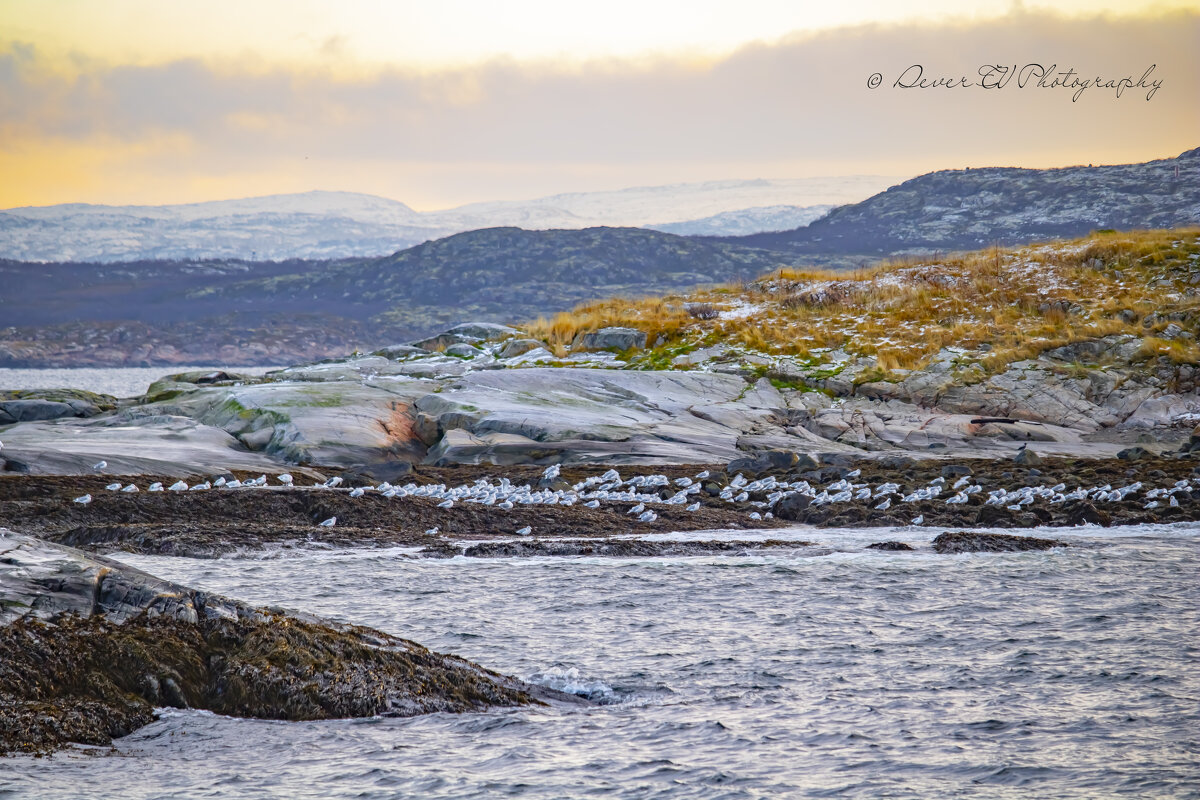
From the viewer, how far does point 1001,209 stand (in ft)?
533

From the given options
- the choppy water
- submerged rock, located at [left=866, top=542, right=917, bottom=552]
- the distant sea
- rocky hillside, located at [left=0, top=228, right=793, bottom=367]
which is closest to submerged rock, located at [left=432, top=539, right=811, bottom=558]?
the choppy water

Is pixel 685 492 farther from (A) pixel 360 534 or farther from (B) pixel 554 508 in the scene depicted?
(A) pixel 360 534

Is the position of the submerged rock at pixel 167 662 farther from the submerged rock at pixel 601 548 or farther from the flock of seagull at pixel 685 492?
the flock of seagull at pixel 685 492

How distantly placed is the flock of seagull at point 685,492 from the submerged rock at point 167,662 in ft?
28.1

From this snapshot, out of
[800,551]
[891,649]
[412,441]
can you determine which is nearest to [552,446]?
[412,441]

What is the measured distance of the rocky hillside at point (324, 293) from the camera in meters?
144

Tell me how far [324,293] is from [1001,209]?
10862 cm

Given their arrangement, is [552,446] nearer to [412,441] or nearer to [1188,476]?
[412,441]

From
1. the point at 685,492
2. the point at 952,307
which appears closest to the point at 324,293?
the point at 952,307

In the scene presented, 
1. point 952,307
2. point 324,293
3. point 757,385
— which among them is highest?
point 324,293

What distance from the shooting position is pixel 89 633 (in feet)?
22.4

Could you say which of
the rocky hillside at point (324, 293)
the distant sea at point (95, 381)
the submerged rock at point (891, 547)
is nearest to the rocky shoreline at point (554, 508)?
the submerged rock at point (891, 547)

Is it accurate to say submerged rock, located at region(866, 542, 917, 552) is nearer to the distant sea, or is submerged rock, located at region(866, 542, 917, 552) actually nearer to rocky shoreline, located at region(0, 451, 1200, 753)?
rocky shoreline, located at region(0, 451, 1200, 753)

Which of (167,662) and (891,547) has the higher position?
(167,662)
